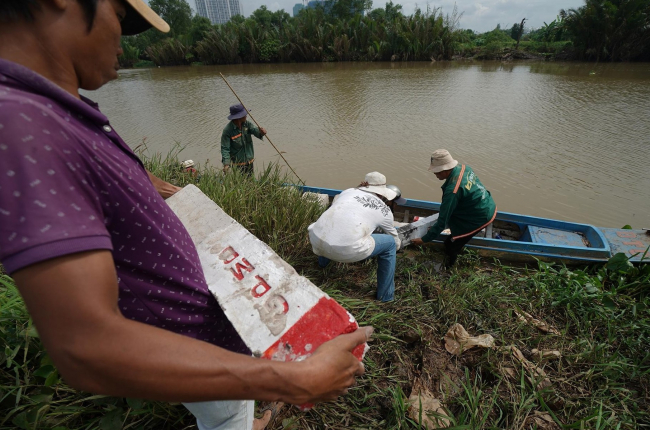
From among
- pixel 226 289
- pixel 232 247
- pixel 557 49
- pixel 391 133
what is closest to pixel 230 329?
pixel 226 289

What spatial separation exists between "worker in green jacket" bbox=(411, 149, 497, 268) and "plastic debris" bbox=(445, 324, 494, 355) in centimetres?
117

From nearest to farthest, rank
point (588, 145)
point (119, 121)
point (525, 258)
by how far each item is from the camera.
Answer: point (525, 258) → point (588, 145) → point (119, 121)

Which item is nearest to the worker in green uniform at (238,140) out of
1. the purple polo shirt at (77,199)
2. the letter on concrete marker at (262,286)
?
the letter on concrete marker at (262,286)

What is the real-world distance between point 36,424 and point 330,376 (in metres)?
1.45

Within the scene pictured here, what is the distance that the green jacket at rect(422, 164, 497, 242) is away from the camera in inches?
119

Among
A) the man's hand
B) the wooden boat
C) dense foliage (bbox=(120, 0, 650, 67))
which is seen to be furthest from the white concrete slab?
dense foliage (bbox=(120, 0, 650, 67))

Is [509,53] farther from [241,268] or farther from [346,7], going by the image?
[241,268]

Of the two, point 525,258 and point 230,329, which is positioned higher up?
point 230,329

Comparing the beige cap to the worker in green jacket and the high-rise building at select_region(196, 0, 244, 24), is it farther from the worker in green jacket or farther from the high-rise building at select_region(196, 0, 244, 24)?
the high-rise building at select_region(196, 0, 244, 24)

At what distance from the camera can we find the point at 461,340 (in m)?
2.04

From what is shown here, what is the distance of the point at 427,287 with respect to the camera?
2.68 meters

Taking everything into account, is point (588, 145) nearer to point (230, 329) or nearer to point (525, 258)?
point (525, 258)

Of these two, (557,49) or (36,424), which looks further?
(557,49)

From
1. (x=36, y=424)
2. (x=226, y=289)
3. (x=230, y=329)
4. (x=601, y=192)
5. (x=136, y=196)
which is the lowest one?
(x=601, y=192)
